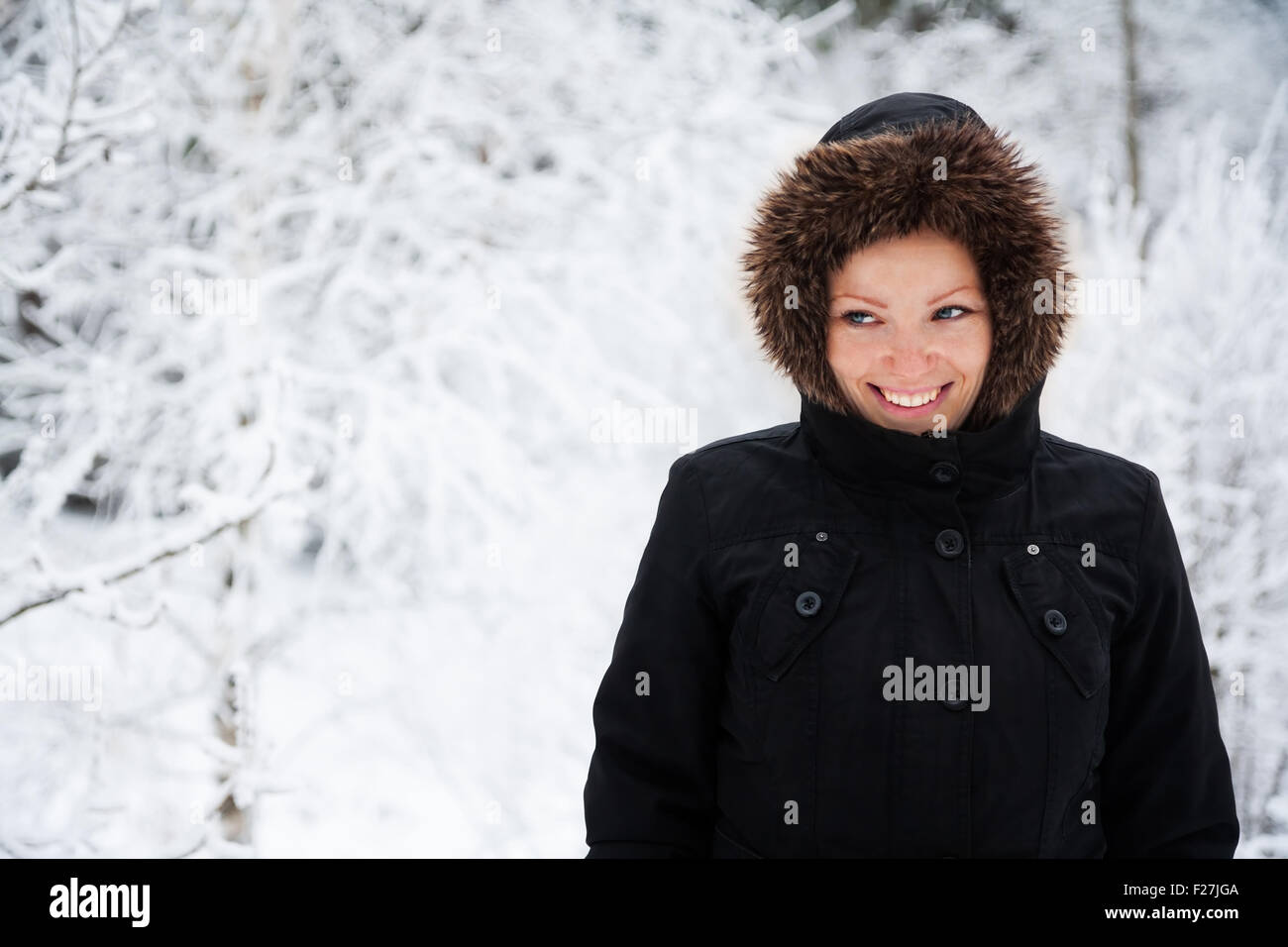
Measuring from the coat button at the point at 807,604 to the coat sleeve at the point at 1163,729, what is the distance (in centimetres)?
40

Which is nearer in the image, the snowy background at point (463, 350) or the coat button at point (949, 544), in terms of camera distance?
the coat button at point (949, 544)

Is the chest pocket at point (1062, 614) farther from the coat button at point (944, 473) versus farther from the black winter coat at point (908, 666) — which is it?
the coat button at point (944, 473)

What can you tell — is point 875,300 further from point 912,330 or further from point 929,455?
point 929,455

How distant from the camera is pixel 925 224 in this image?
119 centimetres

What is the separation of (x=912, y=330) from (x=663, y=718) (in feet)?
1.88

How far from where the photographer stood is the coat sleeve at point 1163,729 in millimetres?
1200

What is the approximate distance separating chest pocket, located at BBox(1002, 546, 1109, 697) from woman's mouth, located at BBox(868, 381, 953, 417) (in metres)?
0.21

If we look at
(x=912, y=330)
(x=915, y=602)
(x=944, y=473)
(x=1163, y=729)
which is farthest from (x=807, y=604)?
(x=1163, y=729)

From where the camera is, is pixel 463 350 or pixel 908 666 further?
pixel 463 350

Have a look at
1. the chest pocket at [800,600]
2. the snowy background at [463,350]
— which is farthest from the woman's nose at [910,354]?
the snowy background at [463,350]

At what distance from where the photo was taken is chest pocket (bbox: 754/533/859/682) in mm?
1155
